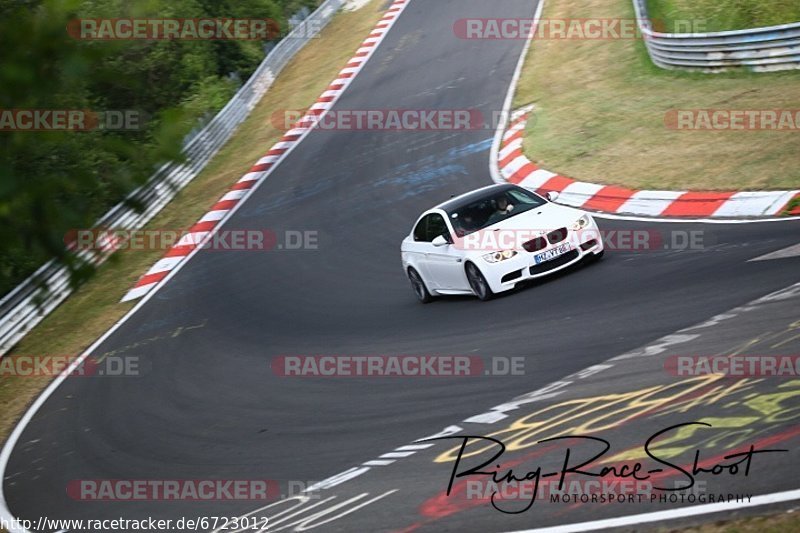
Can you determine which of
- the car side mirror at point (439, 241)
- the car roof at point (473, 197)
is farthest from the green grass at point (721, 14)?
the car side mirror at point (439, 241)

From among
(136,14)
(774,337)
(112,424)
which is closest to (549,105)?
(112,424)

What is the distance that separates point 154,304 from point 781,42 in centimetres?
1203

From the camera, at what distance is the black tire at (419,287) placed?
1550 centimetres

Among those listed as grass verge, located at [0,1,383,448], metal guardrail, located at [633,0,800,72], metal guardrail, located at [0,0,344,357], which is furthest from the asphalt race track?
metal guardrail, located at [633,0,800,72]

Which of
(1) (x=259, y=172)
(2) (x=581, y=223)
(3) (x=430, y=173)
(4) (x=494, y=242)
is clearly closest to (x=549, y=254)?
(2) (x=581, y=223)

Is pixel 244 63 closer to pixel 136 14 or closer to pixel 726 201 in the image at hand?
pixel 726 201

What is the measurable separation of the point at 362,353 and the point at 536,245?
2446 millimetres

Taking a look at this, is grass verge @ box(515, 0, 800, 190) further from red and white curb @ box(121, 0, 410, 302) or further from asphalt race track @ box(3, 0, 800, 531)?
red and white curb @ box(121, 0, 410, 302)

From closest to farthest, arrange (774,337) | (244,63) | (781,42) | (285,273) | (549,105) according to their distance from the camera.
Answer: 1. (774,337)
2. (285,273)
3. (781,42)
4. (549,105)
5. (244,63)

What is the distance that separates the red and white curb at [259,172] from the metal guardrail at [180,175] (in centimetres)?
105

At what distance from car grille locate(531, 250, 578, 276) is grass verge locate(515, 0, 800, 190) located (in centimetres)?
307

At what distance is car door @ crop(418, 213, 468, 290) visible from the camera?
1468 cm

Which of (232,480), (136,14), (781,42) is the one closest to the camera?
(136,14)

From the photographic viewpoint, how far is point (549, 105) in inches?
953
